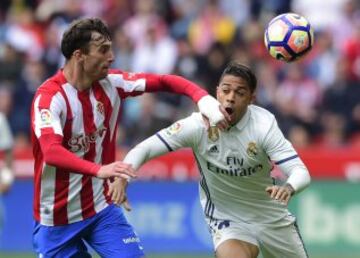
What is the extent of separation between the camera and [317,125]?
55.8 ft

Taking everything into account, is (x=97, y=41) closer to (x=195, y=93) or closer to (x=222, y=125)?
(x=195, y=93)

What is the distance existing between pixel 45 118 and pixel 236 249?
1811mm

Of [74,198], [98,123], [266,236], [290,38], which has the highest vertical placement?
[290,38]

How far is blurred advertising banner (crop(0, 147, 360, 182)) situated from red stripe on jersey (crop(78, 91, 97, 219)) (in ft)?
22.6

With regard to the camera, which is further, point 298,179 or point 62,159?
point 298,179

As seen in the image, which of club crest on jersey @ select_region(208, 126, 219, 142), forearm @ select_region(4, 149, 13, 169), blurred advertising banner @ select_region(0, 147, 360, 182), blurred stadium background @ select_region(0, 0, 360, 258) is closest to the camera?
club crest on jersey @ select_region(208, 126, 219, 142)

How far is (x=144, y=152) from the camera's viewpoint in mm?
8672

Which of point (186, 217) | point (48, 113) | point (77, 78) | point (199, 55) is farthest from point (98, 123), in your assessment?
point (199, 55)

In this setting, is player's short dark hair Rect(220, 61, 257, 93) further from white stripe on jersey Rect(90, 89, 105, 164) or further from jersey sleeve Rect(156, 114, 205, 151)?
white stripe on jersey Rect(90, 89, 105, 164)

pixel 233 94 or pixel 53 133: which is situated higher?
pixel 233 94

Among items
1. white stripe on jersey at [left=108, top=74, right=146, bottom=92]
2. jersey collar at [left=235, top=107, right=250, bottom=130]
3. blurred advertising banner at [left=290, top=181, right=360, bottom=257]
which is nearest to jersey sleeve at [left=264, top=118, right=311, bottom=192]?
jersey collar at [left=235, top=107, right=250, bottom=130]

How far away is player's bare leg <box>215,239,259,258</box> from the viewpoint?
870cm

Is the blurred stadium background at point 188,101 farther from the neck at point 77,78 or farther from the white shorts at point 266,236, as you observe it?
the neck at point 77,78

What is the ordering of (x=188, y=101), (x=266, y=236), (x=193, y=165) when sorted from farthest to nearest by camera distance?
(x=188, y=101) < (x=193, y=165) < (x=266, y=236)
